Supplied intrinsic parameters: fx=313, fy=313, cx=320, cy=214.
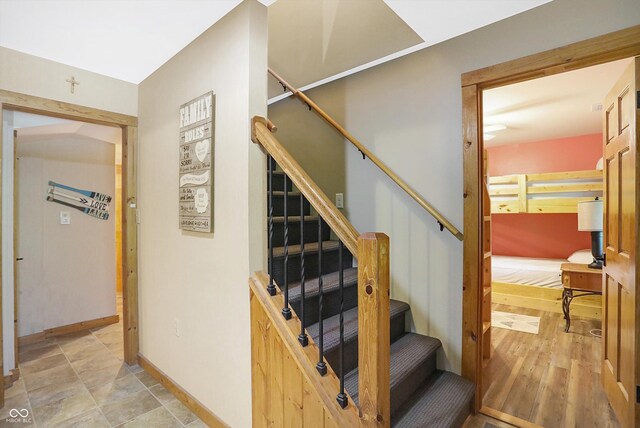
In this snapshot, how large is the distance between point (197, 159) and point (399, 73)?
5.14 feet

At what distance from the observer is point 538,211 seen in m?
4.70

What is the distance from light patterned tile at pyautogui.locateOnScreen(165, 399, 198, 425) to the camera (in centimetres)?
191

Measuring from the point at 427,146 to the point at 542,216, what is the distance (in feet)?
13.9

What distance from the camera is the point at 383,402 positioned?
44.5 inches

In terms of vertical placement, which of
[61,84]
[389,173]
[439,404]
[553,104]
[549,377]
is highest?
[553,104]

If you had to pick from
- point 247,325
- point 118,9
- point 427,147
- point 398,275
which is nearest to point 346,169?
point 427,147

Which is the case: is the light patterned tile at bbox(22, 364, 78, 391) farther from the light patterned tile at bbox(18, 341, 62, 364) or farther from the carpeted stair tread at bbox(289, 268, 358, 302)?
the carpeted stair tread at bbox(289, 268, 358, 302)

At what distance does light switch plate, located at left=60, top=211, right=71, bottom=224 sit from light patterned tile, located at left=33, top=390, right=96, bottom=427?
6.38 feet

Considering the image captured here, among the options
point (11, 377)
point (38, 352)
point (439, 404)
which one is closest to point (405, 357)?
point (439, 404)

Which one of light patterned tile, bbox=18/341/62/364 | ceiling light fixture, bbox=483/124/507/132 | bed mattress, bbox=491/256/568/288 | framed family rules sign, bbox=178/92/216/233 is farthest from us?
ceiling light fixture, bbox=483/124/507/132

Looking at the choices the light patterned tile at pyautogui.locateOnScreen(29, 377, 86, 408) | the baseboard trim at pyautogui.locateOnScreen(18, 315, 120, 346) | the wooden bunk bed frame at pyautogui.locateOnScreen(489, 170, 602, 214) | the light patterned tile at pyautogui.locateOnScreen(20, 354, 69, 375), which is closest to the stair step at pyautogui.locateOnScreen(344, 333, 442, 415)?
the light patterned tile at pyautogui.locateOnScreen(29, 377, 86, 408)

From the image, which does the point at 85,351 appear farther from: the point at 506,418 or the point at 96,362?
the point at 506,418

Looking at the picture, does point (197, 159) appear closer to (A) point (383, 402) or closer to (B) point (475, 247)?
(A) point (383, 402)

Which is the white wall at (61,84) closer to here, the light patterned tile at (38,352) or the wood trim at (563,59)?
the light patterned tile at (38,352)
